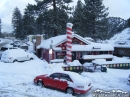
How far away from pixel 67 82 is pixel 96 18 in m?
30.3

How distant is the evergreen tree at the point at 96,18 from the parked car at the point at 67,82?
1106 inches

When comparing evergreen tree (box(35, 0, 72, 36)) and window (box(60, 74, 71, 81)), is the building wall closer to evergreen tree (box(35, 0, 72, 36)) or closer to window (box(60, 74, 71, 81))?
evergreen tree (box(35, 0, 72, 36))

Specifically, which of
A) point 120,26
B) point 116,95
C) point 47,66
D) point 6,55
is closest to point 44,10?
point 6,55

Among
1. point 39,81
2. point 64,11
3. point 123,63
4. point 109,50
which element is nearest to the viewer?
point 39,81

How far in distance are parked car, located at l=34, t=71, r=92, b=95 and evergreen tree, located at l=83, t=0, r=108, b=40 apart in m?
28.1

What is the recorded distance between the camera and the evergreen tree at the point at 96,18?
39438 millimetres

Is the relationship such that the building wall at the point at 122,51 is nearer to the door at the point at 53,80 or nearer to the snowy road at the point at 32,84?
the snowy road at the point at 32,84

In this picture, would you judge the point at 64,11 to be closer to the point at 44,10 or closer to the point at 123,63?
the point at 44,10

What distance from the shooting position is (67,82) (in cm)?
1279

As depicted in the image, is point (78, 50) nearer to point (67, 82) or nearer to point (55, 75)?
point (55, 75)

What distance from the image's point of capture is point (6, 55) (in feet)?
79.4

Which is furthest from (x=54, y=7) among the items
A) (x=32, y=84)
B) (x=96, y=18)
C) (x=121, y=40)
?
(x=121, y=40)

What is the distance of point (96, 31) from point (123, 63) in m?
17.9

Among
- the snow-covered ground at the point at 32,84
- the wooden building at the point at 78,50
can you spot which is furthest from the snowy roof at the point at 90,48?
the snow-covered ground at the point at 32,84
